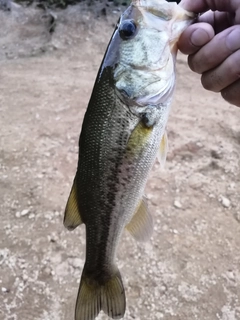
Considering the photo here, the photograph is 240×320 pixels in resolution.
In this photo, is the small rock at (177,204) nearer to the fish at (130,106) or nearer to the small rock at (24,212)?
the small rock at (24,212)

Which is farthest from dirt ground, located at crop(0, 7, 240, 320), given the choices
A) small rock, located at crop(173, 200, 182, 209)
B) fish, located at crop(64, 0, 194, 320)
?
fish, located at crop(64, 0, 194, 320)

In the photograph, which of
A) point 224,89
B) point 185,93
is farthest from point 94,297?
point 185,93

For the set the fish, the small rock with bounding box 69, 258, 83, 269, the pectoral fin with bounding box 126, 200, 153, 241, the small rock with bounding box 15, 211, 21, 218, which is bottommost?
the small rock with bounding box 15, 211, 21, 218

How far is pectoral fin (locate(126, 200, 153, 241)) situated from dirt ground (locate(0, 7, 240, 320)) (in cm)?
97

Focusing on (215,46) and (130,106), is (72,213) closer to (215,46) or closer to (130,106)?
(130,106)

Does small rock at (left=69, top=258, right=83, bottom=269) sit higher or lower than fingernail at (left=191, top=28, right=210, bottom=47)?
lower

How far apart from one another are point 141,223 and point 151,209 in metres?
1.42

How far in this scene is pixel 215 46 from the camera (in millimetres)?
1617

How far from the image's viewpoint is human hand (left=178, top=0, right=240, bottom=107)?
62.7 inches

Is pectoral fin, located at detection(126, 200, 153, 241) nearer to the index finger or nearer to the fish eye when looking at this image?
the fish eye

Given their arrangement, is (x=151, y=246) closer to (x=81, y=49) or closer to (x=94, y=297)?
(x=94, y=297)

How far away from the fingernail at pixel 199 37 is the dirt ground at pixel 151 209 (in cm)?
156

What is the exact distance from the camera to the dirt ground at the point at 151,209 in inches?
106

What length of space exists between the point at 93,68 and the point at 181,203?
8.20 ft
